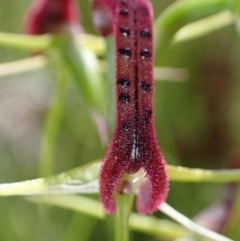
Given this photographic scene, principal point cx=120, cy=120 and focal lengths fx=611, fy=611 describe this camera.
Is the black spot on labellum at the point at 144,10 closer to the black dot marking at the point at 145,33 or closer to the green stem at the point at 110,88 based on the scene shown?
the black dot marking at the point at 145,33

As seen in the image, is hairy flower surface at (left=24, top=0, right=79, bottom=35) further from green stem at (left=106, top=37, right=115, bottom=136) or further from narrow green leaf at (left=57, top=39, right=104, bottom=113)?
green stem at (left=106, top=37, right=115, bottom=136)

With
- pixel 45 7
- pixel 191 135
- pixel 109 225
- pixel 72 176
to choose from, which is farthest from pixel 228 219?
pixel 191 135

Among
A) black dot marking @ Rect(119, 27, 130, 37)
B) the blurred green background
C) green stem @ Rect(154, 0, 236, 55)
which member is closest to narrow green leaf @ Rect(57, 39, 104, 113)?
green stem @ Rect(154, 0, 236, 55)

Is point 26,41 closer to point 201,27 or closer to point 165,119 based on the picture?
point 201,27

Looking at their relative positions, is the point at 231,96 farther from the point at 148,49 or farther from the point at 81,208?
the point at 148,49

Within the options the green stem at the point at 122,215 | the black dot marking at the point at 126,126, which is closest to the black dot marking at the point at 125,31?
the black dot marking at the point at 126,126

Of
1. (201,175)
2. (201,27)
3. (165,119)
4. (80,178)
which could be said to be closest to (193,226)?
(201,175)
